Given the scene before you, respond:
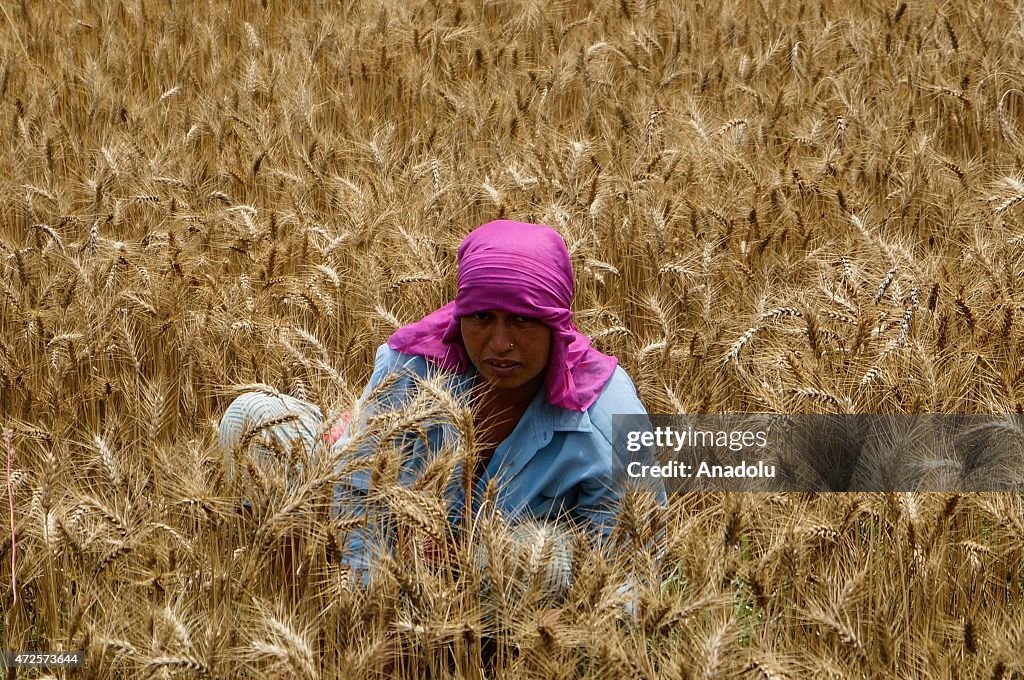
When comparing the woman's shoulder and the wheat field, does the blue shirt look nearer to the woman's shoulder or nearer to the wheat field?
the woman's shoulder

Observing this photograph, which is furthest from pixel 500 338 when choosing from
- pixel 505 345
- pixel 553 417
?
pixel 553 417

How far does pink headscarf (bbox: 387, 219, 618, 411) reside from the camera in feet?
9.43

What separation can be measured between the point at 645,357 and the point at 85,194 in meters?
2.38

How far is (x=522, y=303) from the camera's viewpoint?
2857mm

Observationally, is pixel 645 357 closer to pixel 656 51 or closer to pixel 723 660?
pixel 723 660

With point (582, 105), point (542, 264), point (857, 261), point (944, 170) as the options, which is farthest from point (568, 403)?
point (582, 105)

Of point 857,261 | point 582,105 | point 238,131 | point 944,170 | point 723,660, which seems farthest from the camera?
point 582,105

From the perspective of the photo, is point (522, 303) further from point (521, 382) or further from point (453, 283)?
point (453, 283)

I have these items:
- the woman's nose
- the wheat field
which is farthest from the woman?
the wheat field

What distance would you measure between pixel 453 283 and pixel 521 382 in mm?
1086

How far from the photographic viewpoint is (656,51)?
609cm

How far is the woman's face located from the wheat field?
1.08 ft

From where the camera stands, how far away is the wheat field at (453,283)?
2.45m

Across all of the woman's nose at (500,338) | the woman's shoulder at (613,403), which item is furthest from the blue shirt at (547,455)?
the woman's nose at (500,338)
